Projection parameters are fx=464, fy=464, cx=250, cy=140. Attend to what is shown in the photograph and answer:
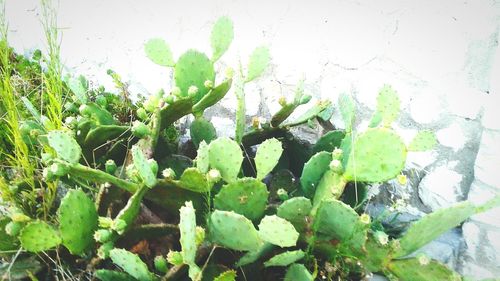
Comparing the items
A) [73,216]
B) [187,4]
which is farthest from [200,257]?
[187,4]

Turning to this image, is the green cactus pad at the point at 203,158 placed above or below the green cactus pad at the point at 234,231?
above

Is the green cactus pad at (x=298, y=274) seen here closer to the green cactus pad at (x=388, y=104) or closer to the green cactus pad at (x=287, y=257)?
the green cactus pad at (x=287, y=257)

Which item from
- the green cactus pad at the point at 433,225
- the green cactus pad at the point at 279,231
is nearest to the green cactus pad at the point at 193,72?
the green cactus pad at the point at 279,231

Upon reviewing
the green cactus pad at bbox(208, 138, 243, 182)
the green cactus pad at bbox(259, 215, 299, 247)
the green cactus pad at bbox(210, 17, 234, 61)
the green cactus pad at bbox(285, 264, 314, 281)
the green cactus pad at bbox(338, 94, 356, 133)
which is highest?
the green cactus pad at bbox(210, 17, 234, 61)

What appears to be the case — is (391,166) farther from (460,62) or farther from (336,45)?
(336,45)

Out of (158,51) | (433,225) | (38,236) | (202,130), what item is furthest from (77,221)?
(433,225)

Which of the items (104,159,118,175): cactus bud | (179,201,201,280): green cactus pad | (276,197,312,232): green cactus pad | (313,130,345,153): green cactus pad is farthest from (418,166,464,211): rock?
(104,159,118,175): cactus bud

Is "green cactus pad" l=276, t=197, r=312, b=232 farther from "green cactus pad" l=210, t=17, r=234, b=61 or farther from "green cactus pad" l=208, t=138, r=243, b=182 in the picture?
"green cactus pad" l=210, t=17, r=234, b=61
